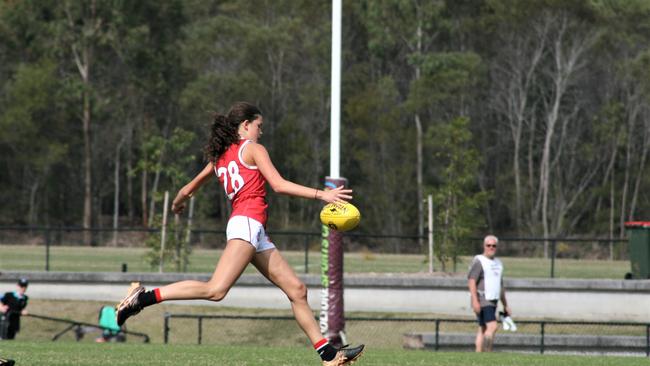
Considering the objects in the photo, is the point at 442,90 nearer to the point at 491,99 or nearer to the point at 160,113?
the point at 491,99

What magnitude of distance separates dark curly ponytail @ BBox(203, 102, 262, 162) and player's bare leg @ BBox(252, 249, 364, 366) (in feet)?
2.73

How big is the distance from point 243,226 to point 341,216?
2.33 feet

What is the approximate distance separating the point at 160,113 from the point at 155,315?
3621 cm

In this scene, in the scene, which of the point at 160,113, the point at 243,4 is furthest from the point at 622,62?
the point at 160,113

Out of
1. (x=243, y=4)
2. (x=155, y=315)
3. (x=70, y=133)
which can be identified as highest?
(x=243, y=4)

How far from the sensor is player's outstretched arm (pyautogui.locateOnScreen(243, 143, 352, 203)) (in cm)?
883

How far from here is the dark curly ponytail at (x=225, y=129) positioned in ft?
31.1

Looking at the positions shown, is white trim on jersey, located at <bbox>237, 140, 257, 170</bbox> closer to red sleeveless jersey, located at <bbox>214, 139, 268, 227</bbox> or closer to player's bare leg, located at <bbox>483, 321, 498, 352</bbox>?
red sleeveless jersey, located at <bbox>214, 139, 268, 227</bbox>

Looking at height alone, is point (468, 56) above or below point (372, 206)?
above

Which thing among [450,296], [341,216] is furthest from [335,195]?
[450,296]

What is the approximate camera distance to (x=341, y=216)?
9242 mm

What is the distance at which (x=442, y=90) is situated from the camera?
55938 mm

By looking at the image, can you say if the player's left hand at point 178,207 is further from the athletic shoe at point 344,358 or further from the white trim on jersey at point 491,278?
the white trim on jersey at point 491,278

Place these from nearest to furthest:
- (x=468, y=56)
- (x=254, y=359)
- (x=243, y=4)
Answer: (x=254, y=359)
(x=468, y=56)
(x=243, y=4)
